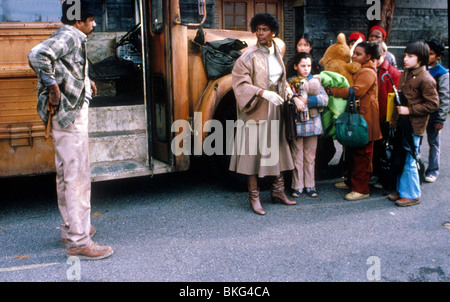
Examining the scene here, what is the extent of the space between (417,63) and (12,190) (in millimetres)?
4674

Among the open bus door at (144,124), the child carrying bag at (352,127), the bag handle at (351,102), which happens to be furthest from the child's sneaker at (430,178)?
the open bus door at (144,124)

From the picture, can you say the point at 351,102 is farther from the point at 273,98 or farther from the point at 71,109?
the point at 71,109

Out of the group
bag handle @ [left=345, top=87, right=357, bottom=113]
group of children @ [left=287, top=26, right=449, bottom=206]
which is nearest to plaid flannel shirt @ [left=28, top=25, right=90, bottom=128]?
group of children @ [left=287, top=26, right=449, bottom=206]

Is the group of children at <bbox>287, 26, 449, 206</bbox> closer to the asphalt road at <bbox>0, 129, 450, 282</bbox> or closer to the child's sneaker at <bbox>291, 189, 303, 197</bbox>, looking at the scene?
the child's sneaker at <bbox>291, 189, 303, 197</bbox>

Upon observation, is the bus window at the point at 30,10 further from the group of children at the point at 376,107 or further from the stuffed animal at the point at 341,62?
the stuffed animal at the point at 341,62

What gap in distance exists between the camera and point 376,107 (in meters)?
4.96

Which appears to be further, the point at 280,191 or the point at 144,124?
the point at 144,124

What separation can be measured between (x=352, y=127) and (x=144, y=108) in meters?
2.21

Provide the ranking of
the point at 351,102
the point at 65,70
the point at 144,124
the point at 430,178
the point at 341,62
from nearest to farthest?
1. the point at 65,70
2. the point at 351,102
3. the point at 144,124
4. the point at 341,62
5. the point at 430,178

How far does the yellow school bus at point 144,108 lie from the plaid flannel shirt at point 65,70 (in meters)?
0.84

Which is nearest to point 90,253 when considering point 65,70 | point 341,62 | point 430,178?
point 65,70

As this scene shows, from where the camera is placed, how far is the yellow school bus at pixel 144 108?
4.22 meters

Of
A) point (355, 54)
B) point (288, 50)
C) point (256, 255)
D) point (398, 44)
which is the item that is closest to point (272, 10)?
point (288, 50)

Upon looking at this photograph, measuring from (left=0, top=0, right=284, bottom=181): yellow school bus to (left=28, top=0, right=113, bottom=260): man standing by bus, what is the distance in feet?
2.65
